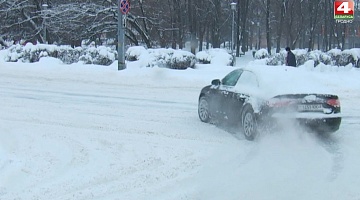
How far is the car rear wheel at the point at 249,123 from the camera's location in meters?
8.53

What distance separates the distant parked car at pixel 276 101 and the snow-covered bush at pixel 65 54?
658 inches

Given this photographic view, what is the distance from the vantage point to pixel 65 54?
26.8 m

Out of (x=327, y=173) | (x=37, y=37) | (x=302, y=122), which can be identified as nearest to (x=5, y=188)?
(x=327, y=173)

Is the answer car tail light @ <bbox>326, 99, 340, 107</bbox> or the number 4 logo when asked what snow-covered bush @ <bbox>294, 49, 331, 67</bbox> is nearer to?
the number 4 logo

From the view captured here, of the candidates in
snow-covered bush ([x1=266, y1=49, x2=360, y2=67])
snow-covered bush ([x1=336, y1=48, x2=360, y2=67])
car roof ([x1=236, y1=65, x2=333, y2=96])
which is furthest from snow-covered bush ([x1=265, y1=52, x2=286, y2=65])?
car roof ([x1=236, y1=65, x2=333, y2=96])

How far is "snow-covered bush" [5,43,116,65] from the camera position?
25578 millimetres

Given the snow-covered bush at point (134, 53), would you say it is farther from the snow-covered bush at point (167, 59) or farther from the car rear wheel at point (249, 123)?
the car rear wheel at point (249, 123)

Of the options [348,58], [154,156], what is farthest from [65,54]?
[154,156]

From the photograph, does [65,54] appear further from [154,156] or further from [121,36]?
[154,156]

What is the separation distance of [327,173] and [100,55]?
20262 mm

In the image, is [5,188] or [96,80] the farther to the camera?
[96,80]

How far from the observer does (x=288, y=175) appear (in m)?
6.32

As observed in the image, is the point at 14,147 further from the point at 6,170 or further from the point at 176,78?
the point at 176,78

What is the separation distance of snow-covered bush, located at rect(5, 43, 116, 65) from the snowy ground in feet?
38.5
